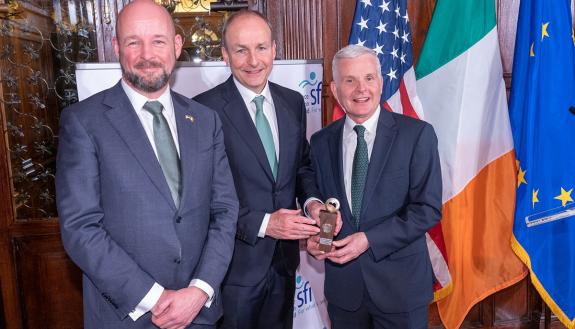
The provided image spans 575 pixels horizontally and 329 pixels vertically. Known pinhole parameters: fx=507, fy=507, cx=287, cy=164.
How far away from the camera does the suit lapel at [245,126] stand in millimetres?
1925

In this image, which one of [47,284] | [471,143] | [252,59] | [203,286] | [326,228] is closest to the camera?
[203,286]

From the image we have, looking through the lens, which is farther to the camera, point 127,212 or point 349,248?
point 349,248

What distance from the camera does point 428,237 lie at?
272cm

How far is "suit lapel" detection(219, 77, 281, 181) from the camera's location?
1.92m

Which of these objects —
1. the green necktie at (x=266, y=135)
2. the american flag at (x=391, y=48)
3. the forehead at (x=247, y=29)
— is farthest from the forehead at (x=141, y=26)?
the american flag at (x=391, y=48)

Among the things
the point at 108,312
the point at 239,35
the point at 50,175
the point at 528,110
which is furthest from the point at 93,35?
the point at 528,110

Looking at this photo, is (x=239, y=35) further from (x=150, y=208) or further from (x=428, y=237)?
(x=428, y=237)

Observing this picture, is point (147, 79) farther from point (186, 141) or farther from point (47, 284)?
point (47, 284)

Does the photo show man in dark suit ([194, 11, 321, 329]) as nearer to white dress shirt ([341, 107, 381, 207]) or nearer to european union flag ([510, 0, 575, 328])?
white dress shirt ([341, 107, 381, 207])

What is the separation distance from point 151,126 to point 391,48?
1.54 metres

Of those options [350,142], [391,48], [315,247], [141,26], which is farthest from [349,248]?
[391,48]

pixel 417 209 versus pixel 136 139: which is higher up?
pixel 136 139

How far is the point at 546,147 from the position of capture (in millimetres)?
2562

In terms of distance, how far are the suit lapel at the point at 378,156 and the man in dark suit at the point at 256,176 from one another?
21 cm
